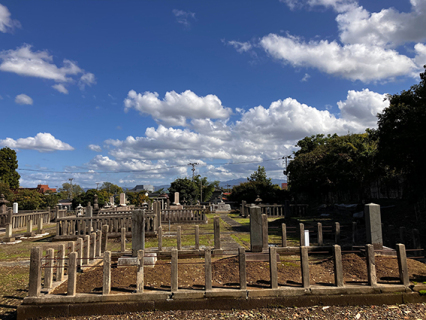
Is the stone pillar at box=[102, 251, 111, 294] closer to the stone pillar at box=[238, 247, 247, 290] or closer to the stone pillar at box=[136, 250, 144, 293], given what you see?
the stone pillar at box=[136, 250, 144, 293]

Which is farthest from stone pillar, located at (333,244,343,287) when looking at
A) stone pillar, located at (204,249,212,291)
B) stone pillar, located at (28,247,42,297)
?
stone pillar, located at (28,247,42,297)

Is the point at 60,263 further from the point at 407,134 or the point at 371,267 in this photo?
the point at 407,134

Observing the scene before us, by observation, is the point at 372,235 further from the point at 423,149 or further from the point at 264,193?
the point at 264,193

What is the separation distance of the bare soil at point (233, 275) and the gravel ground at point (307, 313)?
553 millimetres

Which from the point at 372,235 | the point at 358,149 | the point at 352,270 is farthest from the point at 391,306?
the point at 358,149

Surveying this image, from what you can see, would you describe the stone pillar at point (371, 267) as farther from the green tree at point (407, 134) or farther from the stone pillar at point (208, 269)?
the green tree at point (407, 134)

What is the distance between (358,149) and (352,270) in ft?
64.2

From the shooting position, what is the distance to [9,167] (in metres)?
48.5

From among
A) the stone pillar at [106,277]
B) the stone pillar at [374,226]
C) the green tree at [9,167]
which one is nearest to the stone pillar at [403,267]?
the stone pillar at [374,226]

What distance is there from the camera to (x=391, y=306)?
232 inches

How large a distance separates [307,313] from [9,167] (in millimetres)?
57038

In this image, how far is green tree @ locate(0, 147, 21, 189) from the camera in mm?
46594

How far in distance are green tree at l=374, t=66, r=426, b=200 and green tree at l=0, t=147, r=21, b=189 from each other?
177ft

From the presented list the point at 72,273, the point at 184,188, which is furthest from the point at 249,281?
the point at 184,188
